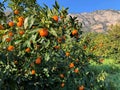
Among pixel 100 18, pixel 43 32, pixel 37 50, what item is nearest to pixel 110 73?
pixel 37 50

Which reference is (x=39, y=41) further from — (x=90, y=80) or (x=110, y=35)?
(x=110, y=35)

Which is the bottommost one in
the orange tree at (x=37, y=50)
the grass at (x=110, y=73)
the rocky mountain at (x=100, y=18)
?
the grass at (x=110, y=73)

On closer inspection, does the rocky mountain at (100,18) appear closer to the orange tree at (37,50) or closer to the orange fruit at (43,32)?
the orange tree at (37,50)

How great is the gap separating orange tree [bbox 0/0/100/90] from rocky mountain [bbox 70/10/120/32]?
110 m

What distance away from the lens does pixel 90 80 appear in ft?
25.4

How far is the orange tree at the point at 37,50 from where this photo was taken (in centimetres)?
428

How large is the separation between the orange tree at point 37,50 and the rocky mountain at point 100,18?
11041 cm

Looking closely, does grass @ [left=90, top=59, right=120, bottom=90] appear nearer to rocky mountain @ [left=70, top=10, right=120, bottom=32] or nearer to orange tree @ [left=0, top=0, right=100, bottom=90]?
orange tree @ [left=0, top=0, right=100, bottom=90]

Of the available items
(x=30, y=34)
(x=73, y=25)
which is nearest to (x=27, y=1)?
(x=73, y=25)

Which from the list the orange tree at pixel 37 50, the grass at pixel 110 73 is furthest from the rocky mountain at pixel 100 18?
the orange tree at pixel 37 50

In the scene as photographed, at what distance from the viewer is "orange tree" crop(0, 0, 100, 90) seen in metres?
4.28

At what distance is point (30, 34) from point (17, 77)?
1.14 metres

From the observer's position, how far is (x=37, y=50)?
15.4ft

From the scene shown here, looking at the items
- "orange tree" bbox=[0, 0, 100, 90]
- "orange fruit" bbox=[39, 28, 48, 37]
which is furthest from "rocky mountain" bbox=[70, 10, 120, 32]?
"orange fruit" bbox=[39, 28, 48, 37]
